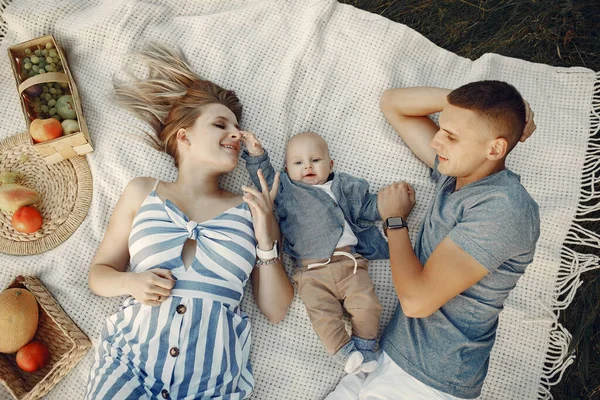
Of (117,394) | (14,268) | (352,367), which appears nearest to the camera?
(117,394)

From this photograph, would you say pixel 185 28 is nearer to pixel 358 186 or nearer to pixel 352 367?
pixel 358 186

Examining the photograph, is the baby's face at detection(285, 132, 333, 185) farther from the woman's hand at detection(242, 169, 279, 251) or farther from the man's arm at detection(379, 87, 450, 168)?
the man's arm at detection(379, 87, 450, 168)

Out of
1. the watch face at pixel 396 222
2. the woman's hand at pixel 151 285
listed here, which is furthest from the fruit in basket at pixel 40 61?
the watch face at pixel 396 222

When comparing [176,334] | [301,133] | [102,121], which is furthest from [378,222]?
[102,121]

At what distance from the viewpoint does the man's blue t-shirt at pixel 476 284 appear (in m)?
2.44

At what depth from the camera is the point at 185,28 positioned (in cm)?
379

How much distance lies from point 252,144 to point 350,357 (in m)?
1.38

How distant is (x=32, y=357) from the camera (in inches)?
118

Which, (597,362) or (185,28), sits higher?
(185,28)

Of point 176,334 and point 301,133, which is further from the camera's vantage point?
point 301,133

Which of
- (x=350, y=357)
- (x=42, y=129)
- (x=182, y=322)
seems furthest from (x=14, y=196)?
(x=350, y=357)

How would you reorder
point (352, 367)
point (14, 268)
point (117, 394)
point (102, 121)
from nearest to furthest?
1. point (117, 394)
2. point (352, 367)
3. point (14, 268)
4. point (102, 121)

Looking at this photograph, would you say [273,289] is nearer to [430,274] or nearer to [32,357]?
[430,274]

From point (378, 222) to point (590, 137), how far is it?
1.62 m
